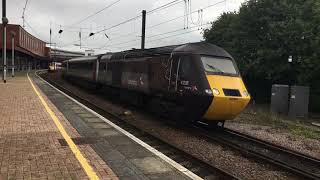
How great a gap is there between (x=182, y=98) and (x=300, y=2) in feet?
103

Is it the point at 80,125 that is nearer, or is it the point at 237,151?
the point at 237,151

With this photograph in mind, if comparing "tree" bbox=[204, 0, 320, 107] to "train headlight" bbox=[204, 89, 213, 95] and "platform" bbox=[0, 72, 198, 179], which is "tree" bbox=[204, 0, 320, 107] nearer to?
"train headlight" bbox=[204, 89, 213, 95]

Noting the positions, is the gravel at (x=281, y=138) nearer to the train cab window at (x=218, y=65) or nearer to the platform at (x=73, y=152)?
the train cab window at (x=218, y=65)

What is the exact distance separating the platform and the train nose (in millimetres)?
2881

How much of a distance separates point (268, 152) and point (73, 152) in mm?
5202

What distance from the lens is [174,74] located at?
48.2ft

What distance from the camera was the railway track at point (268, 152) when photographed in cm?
989

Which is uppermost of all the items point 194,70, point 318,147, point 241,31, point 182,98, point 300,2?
point 300,2

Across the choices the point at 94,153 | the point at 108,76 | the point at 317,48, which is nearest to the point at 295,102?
the point at 317,48

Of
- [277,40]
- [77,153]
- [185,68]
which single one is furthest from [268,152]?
[277,40]

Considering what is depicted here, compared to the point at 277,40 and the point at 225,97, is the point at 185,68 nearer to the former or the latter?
the point at 225,97

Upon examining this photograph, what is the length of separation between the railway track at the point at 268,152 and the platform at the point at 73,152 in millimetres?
2530

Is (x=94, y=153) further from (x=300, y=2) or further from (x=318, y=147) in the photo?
(x=300, y=2)

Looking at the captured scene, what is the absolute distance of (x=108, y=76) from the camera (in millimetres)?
24562
